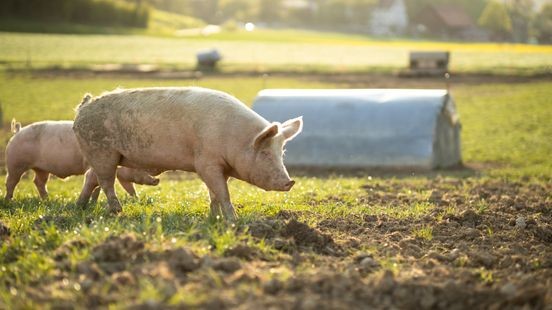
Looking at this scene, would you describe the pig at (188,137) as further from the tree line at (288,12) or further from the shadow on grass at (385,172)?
the tree line at (288,12)

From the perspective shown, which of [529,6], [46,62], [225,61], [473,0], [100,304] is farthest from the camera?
[473,0]

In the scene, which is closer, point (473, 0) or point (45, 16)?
point (45, 16)

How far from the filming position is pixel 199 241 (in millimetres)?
6113

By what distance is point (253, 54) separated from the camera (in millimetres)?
54688

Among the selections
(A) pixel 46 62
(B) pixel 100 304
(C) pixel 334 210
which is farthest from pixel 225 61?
(B) pixel 100 304

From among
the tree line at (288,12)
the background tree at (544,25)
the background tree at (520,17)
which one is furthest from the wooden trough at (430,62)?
the background tree at (520,17)

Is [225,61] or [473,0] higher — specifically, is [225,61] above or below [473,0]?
below

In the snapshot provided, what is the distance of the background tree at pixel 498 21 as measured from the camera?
178ft

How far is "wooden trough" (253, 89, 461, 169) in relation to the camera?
600 inches

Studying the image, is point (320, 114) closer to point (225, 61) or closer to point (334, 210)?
point (334, 210)

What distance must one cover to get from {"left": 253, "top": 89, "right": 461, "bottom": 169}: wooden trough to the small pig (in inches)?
229

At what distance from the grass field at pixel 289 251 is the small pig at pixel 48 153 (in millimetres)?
479

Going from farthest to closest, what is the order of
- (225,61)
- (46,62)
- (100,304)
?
(225,61) < (46,62) < (100,304)

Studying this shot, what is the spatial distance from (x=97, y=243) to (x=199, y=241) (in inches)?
29.4
